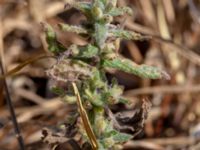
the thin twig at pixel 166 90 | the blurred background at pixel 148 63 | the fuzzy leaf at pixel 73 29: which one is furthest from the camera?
the thin twig at pixel 166 90

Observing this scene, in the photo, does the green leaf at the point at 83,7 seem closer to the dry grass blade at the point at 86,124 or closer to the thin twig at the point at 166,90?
the dry grass blade at the point at 86,124

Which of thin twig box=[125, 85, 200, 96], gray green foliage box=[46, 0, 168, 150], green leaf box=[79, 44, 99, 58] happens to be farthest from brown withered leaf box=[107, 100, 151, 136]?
thin twig box=[125, 85, 200, 96]

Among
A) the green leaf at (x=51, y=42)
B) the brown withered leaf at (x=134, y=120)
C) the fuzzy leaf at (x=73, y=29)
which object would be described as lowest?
the brown withered leaf at (x=134, y=120)

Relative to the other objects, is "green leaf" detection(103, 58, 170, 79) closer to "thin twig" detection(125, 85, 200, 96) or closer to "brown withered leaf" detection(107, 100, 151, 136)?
"brown withered leaf" detection(107, 100, 151, 136)

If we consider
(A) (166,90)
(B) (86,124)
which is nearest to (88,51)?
(B) (86,124)

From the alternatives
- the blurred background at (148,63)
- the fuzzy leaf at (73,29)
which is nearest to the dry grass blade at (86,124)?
the fuzzy leaf at (73,29)

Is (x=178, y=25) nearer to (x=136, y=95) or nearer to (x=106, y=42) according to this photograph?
(x=136, y=95)

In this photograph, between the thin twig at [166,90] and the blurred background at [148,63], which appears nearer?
the blurred background at [148,63]

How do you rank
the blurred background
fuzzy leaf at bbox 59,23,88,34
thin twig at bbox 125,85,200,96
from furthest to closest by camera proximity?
thin twig at bbox 125,85,200,96 → the blurred background → fuzzy leaf at bbox 59,23,88,34
